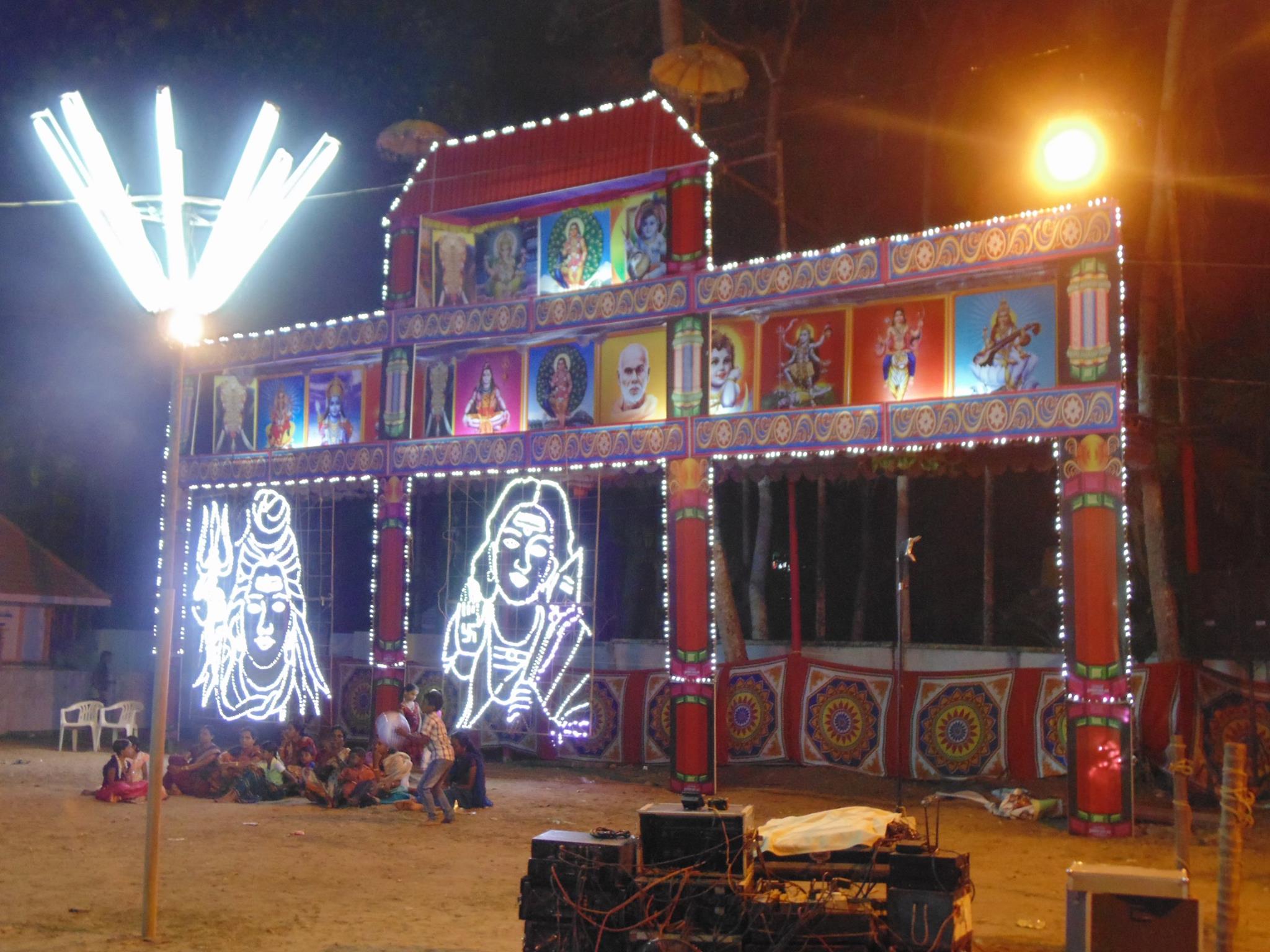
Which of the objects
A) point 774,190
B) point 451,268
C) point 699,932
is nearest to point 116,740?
point 451,268

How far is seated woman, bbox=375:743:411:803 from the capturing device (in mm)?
15188

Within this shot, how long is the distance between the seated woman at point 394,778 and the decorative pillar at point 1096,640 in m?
7.64

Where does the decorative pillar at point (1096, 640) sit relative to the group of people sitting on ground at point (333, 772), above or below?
above

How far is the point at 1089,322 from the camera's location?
1312cm

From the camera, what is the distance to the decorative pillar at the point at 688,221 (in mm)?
15883

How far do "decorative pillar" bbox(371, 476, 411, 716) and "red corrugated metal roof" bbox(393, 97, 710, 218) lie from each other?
13.7 ft

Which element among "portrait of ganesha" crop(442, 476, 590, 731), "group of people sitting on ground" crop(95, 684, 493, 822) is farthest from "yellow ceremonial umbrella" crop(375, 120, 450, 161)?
"group of people sitting on ground" crop(95, 684, 493, 822)

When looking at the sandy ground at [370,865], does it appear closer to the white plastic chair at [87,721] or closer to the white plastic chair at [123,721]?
the white plastic chair at [87,721]

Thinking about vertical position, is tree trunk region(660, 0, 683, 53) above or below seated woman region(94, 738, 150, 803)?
above

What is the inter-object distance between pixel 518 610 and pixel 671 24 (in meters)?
10.1

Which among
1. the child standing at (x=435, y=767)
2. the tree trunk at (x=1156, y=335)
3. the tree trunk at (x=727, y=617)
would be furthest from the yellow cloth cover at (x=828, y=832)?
the tree trunk at (x=727, y=617)

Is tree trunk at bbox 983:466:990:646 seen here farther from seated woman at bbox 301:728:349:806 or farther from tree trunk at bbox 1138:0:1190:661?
seated woman at bbox 301:728:349:806

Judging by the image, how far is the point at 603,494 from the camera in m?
24.8

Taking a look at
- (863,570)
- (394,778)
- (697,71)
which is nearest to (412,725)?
(394,778)
